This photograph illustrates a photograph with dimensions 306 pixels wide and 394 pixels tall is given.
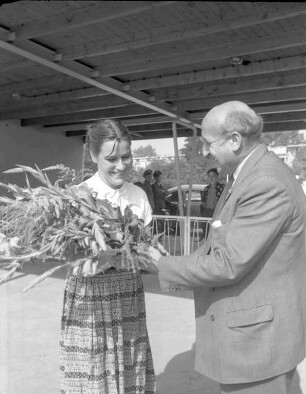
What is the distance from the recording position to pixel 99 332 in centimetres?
214

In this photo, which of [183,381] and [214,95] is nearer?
[183,381]

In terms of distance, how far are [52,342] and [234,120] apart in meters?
3.15

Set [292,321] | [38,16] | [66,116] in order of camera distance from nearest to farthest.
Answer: [292,321]
[38,16]
[66,116]

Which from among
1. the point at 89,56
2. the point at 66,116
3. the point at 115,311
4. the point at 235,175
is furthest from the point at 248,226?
the point at 66,116

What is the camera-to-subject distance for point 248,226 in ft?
5.31

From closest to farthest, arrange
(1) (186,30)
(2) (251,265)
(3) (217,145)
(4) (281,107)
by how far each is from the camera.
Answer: (2) (251,265) < (3) (217,145) < (1) (186,30) < (4) (281,107)

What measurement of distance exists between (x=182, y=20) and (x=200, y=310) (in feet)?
12.8

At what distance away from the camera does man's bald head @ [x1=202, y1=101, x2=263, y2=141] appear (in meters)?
1.70

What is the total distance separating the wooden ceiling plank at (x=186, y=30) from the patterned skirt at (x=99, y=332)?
11.0ft

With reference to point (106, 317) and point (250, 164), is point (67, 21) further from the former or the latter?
point (250, 164)

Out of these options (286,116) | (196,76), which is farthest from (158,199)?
(196,76)

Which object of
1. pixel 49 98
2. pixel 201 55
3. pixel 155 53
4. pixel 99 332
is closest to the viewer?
pixel 99 332

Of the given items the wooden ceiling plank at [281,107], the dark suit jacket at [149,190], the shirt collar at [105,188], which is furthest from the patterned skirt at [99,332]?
the dark suit jacket at [149,190]

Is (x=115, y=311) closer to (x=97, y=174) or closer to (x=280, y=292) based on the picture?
(x=97, y=174)
